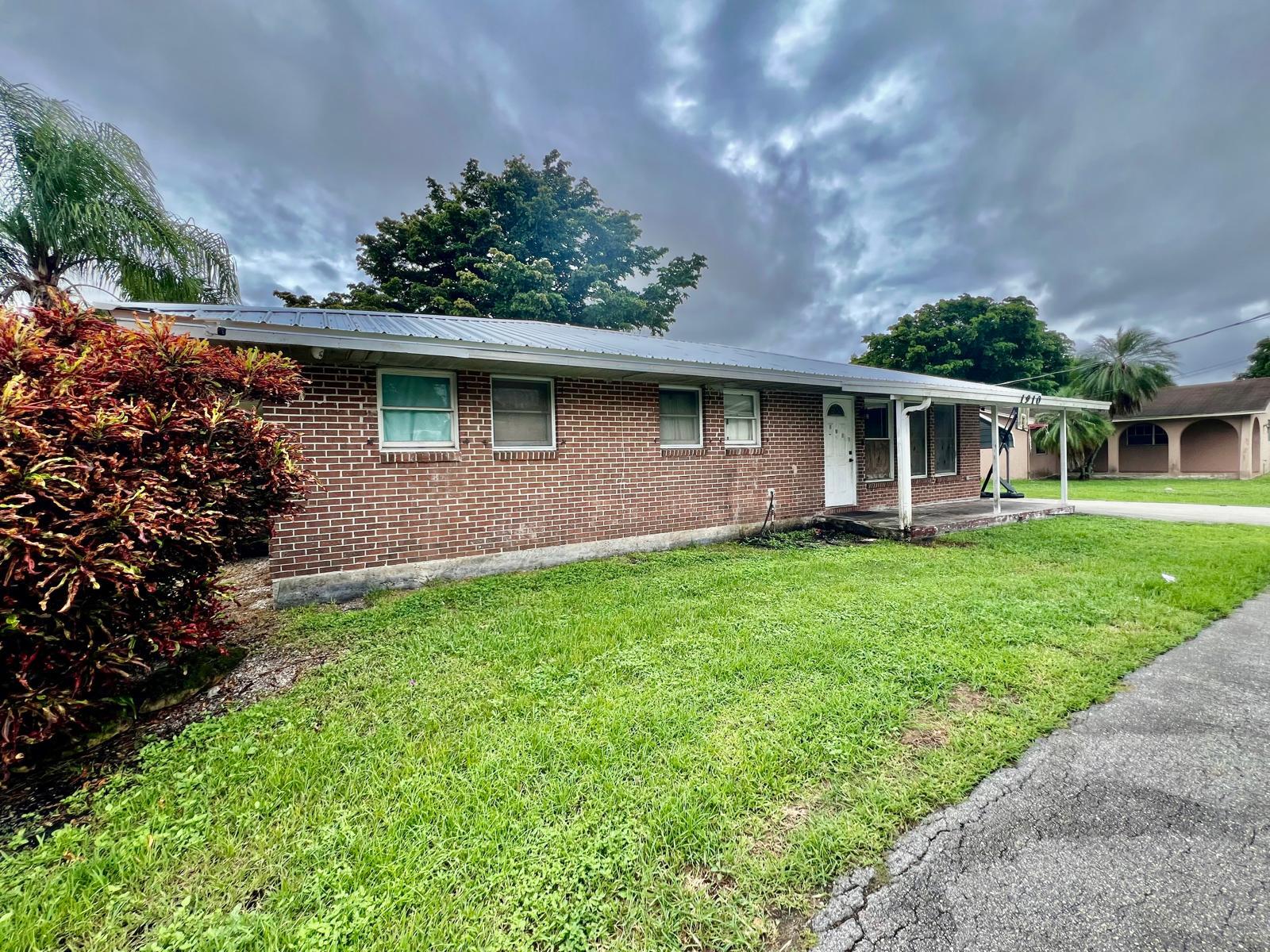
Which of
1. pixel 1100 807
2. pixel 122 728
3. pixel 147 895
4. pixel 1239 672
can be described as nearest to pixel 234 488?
pixel 122 728

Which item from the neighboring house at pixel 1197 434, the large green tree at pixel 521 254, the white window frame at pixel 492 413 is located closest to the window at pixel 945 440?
the white window frame at pixel 492 413

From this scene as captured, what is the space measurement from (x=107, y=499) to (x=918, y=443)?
1290cm

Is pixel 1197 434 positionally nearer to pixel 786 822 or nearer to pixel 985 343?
pixel 985 343

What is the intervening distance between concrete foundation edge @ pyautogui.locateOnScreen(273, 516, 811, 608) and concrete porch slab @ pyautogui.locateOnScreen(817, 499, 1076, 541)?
6.96 ft

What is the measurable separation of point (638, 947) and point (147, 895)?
1.76 metres

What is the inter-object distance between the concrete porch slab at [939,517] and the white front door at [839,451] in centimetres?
38

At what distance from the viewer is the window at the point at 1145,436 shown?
1021 inches

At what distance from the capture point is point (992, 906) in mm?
1748

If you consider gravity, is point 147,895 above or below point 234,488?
below

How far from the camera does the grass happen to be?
1.72 metres

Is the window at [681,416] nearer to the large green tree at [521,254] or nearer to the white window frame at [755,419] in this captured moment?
the white window frame at [755,419]

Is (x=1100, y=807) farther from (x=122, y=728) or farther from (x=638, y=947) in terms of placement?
(x=122, y=728)

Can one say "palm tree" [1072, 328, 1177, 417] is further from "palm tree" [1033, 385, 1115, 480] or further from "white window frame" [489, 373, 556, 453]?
"white window frame" [489, 373, 556, 453]

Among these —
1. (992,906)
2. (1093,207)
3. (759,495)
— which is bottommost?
(992,906)
